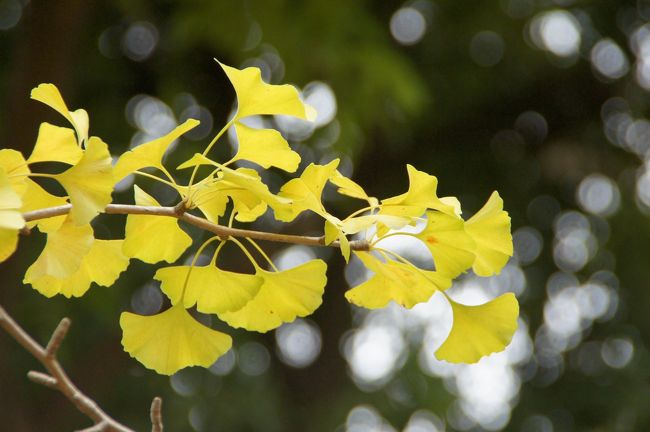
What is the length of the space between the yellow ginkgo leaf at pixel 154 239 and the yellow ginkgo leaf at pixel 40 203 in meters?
0.02

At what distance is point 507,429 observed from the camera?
90.2 inches

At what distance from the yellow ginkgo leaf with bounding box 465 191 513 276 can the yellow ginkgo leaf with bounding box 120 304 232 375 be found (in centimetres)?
9

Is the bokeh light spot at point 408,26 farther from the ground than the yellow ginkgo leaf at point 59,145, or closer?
closer

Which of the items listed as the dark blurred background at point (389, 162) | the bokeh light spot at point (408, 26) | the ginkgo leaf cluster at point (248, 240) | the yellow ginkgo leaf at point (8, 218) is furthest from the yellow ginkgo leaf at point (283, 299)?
the bokeh light spot at point (408, 26)

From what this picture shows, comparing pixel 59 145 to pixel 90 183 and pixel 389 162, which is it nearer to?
pixel 90 183

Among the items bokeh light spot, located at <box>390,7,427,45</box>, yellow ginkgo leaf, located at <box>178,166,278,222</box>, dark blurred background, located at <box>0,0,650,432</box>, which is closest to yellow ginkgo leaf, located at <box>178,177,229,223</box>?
yellow ginkgo leaf, located at <box>178,166,278,222</box>

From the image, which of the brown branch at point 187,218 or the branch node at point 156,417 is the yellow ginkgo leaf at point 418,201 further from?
the branch node at point 156,417

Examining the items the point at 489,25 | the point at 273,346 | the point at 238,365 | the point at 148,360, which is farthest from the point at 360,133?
the point at 148,360

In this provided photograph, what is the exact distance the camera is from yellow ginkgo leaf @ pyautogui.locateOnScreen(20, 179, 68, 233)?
292mm

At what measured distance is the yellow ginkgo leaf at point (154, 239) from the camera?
30 centimetres

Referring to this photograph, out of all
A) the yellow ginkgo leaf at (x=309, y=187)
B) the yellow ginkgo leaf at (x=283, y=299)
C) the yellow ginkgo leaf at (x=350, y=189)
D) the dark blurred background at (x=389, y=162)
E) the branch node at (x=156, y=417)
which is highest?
the yellow ginkgo leaf at (x=309, y=187)

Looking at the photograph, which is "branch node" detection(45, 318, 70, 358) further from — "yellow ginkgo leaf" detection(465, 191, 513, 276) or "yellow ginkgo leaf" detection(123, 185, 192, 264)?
"yellow ginkgo leaf" detection(465, 191, 513, 276)

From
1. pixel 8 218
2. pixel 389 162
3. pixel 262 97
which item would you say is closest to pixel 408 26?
pixel 389 162

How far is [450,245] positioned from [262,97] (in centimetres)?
10
